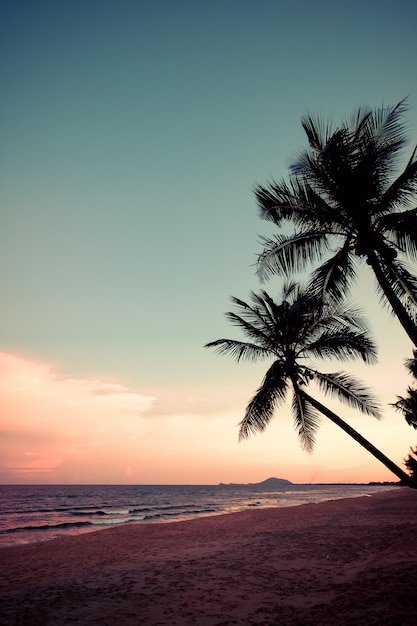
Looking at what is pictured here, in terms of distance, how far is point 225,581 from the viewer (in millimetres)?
5984

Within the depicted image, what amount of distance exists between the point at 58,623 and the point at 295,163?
323 inches

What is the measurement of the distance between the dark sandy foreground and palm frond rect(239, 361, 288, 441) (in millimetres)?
3042

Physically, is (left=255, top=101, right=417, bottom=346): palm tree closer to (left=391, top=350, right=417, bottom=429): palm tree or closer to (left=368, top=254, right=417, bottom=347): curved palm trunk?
(left=368, top=254, right=417, bottom=347): curved palm trunk

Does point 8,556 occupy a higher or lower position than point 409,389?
lower

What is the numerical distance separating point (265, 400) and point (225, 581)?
5.42 m

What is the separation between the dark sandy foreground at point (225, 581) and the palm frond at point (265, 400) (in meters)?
3.04

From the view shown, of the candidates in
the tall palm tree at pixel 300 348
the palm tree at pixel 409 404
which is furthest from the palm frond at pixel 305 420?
the palm tree at pixel 409 404

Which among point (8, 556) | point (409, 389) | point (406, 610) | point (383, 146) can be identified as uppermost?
point (383, 146)

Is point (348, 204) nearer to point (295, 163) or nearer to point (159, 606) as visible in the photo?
point (295, 163)

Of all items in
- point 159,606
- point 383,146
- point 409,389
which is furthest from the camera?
→ point 409,389

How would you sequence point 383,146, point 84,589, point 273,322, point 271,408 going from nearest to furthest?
point 84,589, point 383,146, point 271,408, point 273,322

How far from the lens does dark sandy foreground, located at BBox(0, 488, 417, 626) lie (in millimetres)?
4410

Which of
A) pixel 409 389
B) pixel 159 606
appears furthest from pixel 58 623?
pixel 409 389

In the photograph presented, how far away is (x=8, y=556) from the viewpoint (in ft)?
31.7
